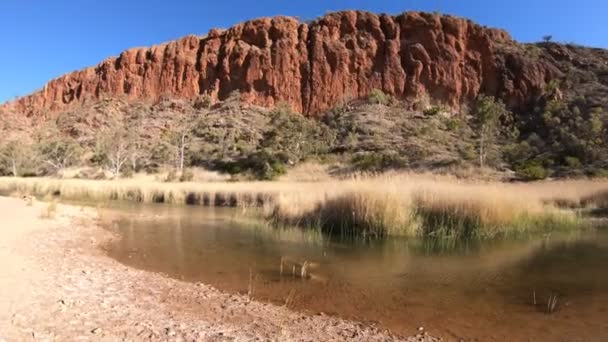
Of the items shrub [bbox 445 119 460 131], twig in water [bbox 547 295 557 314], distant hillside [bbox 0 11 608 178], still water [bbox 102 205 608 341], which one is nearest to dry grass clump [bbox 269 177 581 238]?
still water [bbox 102 205 608 341]

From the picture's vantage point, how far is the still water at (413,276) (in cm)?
465

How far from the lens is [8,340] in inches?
130

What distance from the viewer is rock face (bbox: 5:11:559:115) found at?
60.1m

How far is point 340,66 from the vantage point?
6331 centimetres

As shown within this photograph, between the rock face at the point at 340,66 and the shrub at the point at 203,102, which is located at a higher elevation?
the rock face at the point at 340,66

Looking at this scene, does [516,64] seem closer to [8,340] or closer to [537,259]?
[537,259]

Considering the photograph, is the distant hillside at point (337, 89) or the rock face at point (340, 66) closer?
the distant hillside at point (337, 89)

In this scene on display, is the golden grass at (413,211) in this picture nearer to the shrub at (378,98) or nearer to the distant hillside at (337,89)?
the distant hillside at (337,89)

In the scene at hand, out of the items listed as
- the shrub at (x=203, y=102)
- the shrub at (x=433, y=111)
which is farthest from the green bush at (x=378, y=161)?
the shrub at (x=203, y=102)

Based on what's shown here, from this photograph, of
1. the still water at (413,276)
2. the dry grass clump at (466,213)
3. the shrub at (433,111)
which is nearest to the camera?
the still water at (413,276)

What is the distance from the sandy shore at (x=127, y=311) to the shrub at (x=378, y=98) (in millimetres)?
53919

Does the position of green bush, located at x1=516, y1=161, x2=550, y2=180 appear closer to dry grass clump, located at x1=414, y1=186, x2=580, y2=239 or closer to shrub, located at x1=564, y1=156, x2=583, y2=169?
shrub, located at x1=564, y1=156, x2=583, y2=169

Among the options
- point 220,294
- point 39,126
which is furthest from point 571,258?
point 39,126

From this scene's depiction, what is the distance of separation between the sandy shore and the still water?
458 mm
